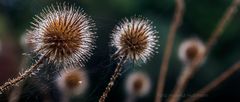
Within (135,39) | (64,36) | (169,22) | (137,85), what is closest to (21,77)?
(64,36)

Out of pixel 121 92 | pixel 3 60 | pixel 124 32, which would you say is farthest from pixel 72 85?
pixel 121 92

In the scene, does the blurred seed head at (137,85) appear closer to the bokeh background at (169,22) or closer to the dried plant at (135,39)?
the dried plant at (135,39)

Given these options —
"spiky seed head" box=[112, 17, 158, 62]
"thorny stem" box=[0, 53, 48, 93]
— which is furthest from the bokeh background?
"thorny stem" box=[0, 53, 48, 93]

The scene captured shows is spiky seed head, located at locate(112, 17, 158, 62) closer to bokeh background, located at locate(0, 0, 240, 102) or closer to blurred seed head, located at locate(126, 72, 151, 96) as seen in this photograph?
blurred seed head, located at locate(126, 72, 151, 96)

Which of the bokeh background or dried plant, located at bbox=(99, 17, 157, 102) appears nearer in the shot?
dried plant, located at bbox=(99, 17, 157, 102)

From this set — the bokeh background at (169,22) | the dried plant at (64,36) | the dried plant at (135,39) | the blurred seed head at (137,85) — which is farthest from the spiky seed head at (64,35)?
the bokeh background at (169,22)

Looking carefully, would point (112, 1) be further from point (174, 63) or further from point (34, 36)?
point (34, 36)

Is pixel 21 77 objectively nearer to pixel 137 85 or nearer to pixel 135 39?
pixel 135 39
